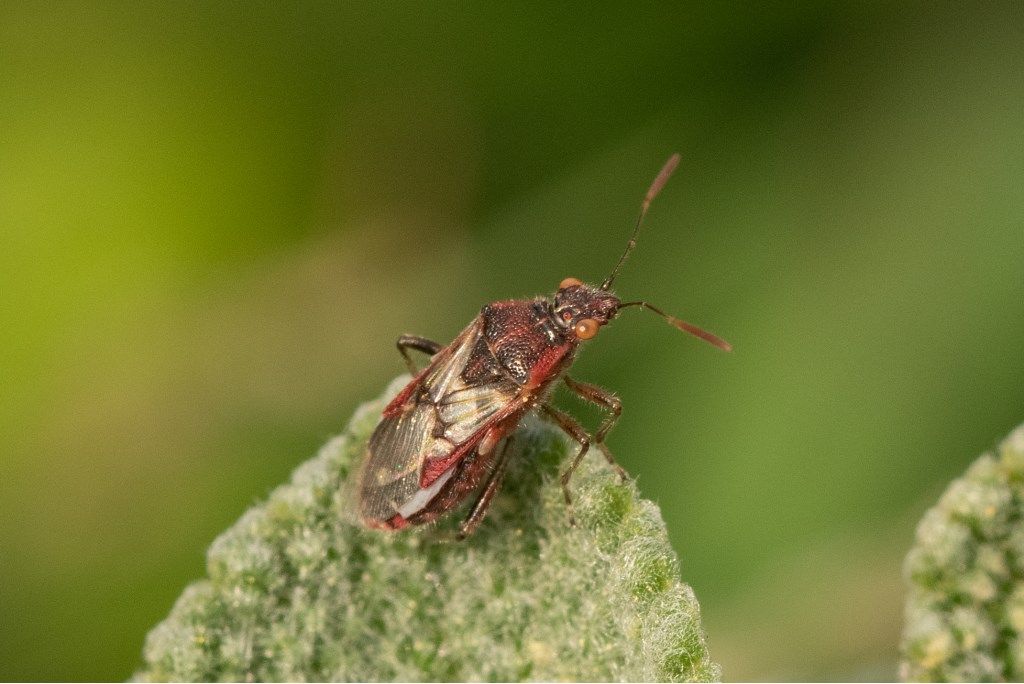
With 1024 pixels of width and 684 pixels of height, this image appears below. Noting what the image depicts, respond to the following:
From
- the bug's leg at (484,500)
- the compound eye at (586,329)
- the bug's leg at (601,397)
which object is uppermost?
the compound eye at (586,329)

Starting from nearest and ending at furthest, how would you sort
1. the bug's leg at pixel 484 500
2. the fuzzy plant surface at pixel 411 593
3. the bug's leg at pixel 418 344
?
the fuzzy plant surface at pixel 411 593 → the bug's leg at pixel 484 500 → the bug's leg at pixel 418 344

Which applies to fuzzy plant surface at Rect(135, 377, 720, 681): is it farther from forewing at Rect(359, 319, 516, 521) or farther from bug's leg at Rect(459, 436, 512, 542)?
forewing at Rect(359, 319, 516, 521)

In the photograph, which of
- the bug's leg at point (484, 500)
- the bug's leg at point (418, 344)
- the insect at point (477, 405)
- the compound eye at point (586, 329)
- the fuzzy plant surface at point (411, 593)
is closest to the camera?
the fuzzy plant surface at point (411, 593)

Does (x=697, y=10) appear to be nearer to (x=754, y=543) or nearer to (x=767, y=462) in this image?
(x=767, y=462)

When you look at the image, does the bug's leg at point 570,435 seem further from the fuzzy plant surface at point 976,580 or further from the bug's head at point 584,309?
the fuzzy plant surface at point 976,580

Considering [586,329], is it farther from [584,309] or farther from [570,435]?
[570,435]

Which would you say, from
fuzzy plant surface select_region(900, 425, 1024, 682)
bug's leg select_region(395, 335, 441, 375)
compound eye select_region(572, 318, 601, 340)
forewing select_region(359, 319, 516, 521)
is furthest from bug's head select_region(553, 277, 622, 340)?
fuzzy plant surface select_region(900, 425, 1024, 682)

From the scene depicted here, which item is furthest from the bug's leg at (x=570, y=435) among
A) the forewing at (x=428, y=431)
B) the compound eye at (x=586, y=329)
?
the compound eye at (x=586, y=329)
